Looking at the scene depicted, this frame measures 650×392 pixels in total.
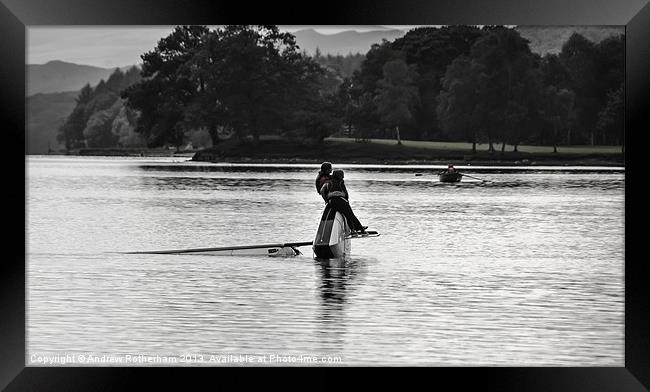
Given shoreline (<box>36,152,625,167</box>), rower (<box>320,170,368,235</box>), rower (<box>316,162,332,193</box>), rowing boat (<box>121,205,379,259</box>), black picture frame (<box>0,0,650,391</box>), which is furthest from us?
shoreline (<box>36,152,625,167</box>)

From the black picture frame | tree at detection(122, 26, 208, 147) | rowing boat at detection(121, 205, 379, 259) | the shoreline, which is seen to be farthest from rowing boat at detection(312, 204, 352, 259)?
tree at detection(122, 26, 208, 147)

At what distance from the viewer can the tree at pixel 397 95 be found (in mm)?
136250

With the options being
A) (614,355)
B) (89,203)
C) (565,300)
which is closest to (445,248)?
(565,300)

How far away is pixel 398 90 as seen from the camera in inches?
5433

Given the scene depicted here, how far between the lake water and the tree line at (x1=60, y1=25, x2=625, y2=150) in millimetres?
89840

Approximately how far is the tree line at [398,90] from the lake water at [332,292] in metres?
89.8

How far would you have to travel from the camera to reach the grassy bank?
430 feet

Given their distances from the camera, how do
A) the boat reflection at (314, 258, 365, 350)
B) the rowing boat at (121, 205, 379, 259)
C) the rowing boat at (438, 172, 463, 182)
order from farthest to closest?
the rowing boat at (438, 172, 463, 182) < the rowing boat at (121, 205, 379, 259) < the boat reflection at (314, 258, 365, 350)

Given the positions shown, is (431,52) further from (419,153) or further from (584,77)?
(419,153)

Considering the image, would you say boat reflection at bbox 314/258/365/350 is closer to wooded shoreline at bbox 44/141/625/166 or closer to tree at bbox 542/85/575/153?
wooded shoreline at bbox 44/141/625/166
